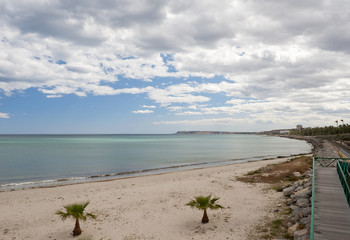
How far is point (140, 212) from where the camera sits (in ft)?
50.1

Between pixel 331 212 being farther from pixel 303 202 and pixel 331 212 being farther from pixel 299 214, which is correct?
pixel 303 202

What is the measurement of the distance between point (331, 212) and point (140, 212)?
1102 centimetres

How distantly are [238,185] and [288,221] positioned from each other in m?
10.2

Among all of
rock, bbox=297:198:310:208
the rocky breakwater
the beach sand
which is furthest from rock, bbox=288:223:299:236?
rock, bbox=297:198:310:208

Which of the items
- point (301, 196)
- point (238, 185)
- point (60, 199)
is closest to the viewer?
point (301, 196)

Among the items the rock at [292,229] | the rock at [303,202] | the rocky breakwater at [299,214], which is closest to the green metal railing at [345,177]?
the rocky breakwater at [299,214]

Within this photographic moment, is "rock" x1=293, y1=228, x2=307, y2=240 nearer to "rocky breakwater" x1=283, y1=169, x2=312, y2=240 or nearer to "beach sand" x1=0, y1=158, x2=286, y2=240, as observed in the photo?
"rocky breakwater" x1=283, y1=169, x2=312, y2=240

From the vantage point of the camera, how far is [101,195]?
20.0 metres

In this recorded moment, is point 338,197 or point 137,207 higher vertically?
point 338,197

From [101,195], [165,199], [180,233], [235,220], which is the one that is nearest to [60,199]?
[101,195]

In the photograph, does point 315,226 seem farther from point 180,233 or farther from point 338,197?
point 180,233

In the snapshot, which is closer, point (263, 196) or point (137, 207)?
point (137, 207)

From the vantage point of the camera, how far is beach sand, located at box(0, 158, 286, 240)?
39.8 ft

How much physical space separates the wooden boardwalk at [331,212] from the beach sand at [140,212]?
338 centimetres
